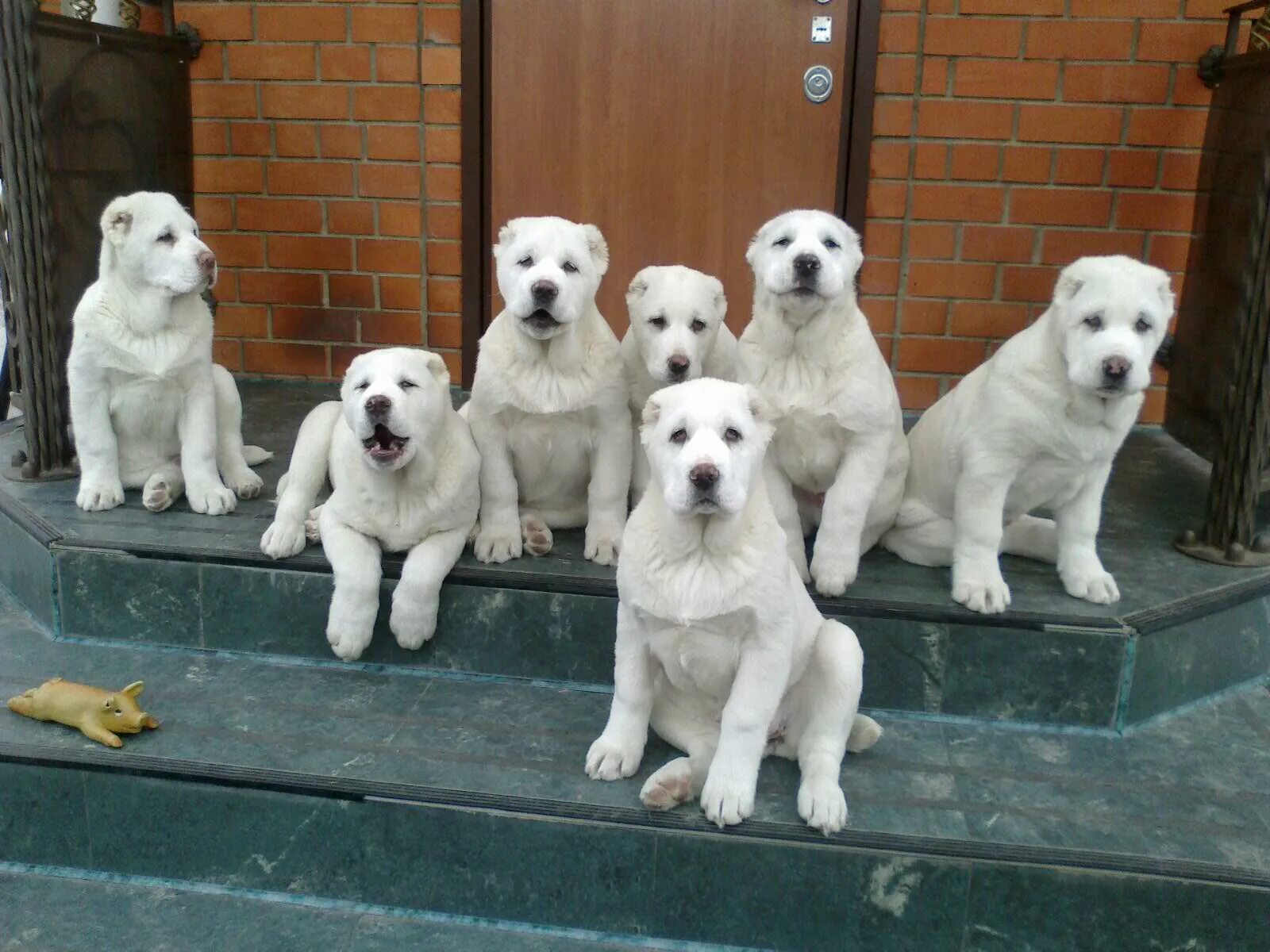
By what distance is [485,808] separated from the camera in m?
2.72

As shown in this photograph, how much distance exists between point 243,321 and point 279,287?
274 mm

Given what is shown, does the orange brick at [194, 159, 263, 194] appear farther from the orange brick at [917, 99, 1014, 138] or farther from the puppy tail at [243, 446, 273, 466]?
the orange brick at [917, 99, 1014, 138]

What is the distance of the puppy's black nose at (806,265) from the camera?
3119 mm

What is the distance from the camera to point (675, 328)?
3.39 metres

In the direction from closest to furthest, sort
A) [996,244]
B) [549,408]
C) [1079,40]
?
[549,408], [1079,40], [996,244]

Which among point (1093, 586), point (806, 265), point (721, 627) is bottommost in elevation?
point (1093, 586)

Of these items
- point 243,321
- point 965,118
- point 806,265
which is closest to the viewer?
point 806,265

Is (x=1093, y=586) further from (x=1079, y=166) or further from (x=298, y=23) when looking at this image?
(x=298, y=23)

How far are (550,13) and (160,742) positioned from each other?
3.62m

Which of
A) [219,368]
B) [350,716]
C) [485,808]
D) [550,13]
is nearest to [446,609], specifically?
[350,716]

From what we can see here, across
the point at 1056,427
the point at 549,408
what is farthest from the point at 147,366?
the point at 1056,427

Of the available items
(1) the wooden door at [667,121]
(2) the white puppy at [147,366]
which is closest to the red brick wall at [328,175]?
(1) the wooden door at [667,121]

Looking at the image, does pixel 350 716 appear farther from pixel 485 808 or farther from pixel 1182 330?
pixel 1182 330

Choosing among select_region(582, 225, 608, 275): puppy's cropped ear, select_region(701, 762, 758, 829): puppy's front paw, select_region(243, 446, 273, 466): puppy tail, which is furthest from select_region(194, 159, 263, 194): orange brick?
select_region(701, 762, 758, 829): puppy's front paw
